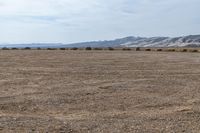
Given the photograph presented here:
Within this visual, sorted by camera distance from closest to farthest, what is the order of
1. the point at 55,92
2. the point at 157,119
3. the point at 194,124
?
the point at 194,124 → the point at 157,119 → the point at 55,92

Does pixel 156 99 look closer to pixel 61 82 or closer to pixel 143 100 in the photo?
pixel 143 100

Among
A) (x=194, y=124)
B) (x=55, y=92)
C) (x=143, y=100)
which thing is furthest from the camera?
(x=55, y=92)

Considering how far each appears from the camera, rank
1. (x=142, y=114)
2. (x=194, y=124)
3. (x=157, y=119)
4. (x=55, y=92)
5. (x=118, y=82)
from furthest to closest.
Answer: (x=118, y=82)
(x=55, y=92)
(x=142, y=114)
(x=157, y=119)
(x=194, y=124)

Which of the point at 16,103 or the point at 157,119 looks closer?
the point at 157,119

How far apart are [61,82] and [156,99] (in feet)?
24.5

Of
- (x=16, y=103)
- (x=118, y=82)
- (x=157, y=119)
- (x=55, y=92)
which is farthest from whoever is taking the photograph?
(x=118, y=82)

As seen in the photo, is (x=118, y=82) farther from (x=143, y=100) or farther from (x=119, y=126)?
(x=119, y=126)

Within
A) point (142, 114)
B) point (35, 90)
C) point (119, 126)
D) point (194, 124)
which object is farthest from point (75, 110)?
point (35, 90)

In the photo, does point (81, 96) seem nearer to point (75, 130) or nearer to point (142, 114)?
point (142, 114)

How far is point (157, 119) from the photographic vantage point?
12.2m

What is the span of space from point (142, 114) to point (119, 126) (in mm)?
2251

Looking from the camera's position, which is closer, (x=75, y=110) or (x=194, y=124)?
(x=194, y=124)

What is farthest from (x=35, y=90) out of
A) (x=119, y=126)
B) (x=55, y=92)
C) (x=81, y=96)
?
(x=119, y=126)

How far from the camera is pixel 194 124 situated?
11.4 m
